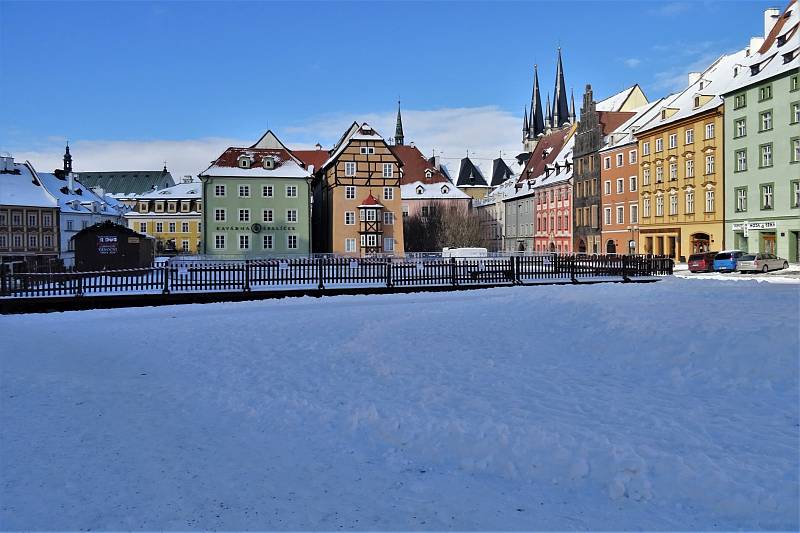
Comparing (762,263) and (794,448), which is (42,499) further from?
(762,263)

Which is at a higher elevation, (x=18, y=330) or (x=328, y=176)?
(x=328, y=176)

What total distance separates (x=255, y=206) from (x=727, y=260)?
39.7 metres

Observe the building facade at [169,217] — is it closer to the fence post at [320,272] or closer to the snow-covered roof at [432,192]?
the snow-covered roof at [432,192]

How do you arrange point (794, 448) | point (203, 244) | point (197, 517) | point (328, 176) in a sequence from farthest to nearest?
point (328, 176), point (203, 244), point (794, 448), point (197, 517)

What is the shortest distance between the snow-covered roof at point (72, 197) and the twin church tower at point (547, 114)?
70021 millimetres

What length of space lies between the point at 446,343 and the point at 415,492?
712cm

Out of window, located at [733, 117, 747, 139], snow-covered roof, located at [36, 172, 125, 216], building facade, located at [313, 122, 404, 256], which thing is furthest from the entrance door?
snow-covered roof, located at [36, 172, 125, 216]

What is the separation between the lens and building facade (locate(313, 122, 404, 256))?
60.3 m

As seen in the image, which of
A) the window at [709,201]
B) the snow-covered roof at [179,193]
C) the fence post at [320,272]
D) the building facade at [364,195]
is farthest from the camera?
the snow-covered roof at [179,193]

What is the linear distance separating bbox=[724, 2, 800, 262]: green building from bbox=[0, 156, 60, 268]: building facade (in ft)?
214

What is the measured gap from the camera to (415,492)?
6094 millimetres

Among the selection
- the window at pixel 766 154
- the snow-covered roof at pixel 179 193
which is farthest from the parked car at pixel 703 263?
the snow-covered roof at pixel 179 193

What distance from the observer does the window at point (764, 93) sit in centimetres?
4528

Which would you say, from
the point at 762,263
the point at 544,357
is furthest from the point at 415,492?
the point at 762,263
